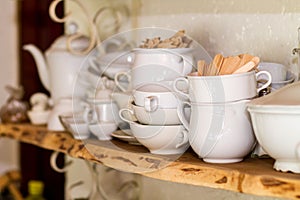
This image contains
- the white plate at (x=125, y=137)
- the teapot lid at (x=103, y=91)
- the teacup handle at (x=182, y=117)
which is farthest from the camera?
the teapot lid at (x=103, y=91)

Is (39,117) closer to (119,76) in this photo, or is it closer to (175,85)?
(119,76)

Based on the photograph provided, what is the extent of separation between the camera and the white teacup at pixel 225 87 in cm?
74

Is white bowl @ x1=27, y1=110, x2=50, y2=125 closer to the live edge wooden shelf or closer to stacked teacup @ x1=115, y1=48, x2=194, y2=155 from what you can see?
the live edge wooden shelf

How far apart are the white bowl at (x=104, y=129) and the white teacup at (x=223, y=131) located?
236mm

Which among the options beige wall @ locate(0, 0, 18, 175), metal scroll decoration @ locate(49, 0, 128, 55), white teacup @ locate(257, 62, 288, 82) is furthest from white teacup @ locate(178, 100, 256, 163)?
beige wall @ locate(0, 0, 18, 175)

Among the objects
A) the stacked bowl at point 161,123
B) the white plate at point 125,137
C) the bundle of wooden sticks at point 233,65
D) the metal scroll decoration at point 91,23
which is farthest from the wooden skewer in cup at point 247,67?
the metal scroll decoration at point 91,23

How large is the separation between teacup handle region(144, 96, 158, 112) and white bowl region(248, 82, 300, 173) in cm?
16

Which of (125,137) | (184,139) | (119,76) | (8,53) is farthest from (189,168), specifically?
(8,53)

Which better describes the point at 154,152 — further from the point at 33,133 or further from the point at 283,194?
the point at 33,133

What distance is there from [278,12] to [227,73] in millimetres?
174

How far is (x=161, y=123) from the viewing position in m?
0.81

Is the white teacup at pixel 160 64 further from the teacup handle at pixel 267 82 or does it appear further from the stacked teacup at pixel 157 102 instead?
the teacup handle at pixel 267 82

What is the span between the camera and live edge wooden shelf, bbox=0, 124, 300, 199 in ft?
2.17

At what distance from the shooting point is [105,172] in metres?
1.23
